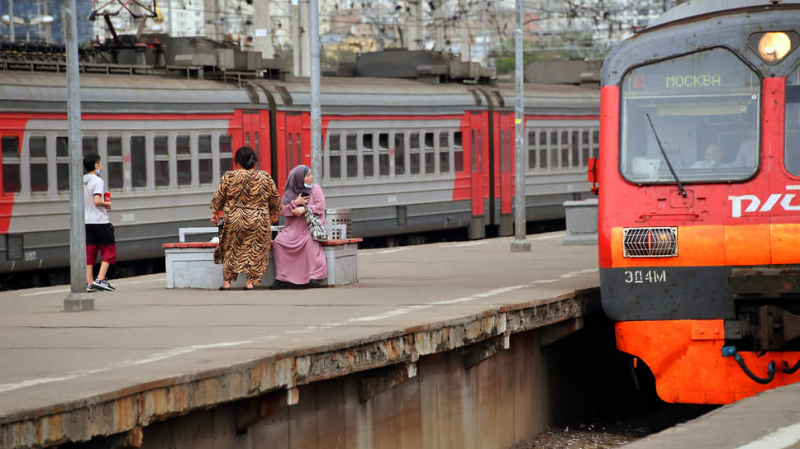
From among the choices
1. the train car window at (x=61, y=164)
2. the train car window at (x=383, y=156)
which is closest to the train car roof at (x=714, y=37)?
the train car window at (x=61, y=164)

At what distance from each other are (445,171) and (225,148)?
6.20 m

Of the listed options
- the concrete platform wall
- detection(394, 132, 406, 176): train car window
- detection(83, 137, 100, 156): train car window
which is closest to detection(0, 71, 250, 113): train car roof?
detection(83, 137, 100, 156): train car window

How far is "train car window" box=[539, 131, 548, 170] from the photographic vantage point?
28.8m

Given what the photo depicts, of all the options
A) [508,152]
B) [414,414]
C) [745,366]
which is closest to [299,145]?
[508,152]

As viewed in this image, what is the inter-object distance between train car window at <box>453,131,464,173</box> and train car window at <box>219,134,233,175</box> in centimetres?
639

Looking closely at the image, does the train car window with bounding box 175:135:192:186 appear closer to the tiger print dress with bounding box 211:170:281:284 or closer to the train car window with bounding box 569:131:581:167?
the tiger print dress with bounding box 211:170:281:284

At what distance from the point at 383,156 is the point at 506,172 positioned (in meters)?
4.27

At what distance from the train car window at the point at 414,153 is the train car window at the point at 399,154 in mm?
182

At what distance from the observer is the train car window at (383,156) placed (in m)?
24.1

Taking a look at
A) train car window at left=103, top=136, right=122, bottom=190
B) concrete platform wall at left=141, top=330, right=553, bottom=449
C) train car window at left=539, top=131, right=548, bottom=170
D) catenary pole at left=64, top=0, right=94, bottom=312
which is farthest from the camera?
train car window at left=539, top=131, right=548, bottom=170

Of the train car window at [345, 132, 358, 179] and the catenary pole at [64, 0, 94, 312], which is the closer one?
the catenary pole at [64, 0, 94, 312]

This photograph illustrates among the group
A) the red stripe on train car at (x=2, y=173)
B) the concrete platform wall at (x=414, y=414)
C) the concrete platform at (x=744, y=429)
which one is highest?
the red stripe on train car at (x=2, y=173)

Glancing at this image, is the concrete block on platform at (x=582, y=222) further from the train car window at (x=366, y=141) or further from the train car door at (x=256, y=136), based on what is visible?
the train car door at (x=256, y=136)

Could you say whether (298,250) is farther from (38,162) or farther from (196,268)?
(38,162)
